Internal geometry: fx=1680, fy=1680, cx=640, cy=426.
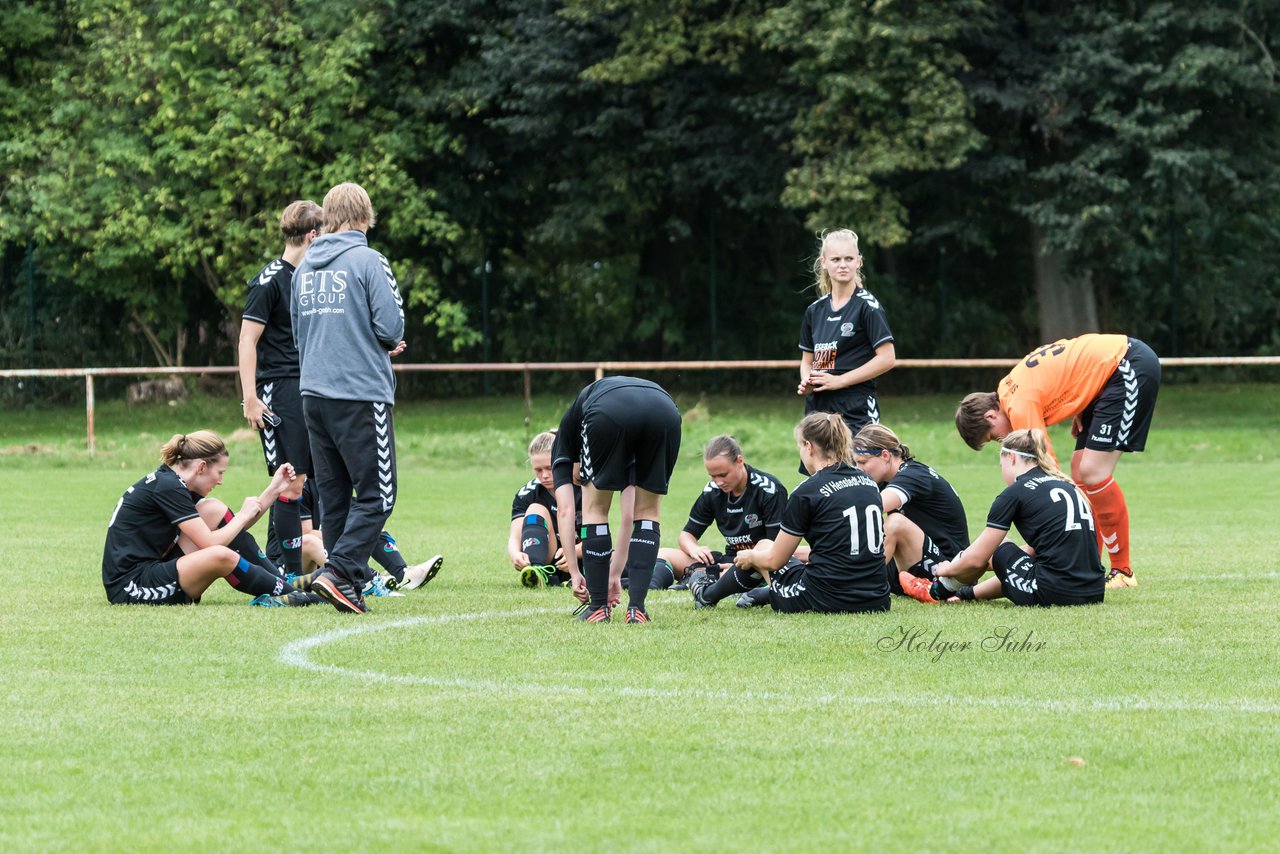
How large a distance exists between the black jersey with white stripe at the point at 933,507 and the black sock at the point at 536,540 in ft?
7.27

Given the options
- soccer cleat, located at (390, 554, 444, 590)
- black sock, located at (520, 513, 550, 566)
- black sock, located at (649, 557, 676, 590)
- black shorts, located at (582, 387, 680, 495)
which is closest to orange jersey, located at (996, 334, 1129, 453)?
black sock, located at (649, 557, 676, 590)

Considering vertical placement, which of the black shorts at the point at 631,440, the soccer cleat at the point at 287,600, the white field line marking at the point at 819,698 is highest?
the black shorts at the point at 631,440

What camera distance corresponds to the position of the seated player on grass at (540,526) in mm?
9914

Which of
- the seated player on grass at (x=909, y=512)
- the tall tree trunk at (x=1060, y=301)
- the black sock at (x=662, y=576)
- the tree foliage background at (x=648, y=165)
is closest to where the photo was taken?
the seated player on grass at (x=909, y=512)

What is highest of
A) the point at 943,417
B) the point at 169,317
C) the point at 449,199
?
the point at 449,199

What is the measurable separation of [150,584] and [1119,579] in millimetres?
5234

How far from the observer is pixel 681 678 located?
20.9ft

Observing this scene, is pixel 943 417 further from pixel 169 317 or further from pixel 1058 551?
pixel 1058 551

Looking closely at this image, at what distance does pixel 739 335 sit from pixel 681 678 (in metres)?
26.8

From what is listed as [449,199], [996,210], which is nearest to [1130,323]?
[996,210]

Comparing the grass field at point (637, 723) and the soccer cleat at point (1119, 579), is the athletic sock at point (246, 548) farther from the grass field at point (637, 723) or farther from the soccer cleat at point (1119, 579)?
the soccer cleat at point (1119, 579)

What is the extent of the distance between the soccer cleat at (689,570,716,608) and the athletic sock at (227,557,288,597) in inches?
85.3

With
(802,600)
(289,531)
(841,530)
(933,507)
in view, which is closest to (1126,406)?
Answer: (933,507)

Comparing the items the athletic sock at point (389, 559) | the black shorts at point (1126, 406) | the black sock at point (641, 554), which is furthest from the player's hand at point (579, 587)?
→ the black shorts at point (1126, 406)
